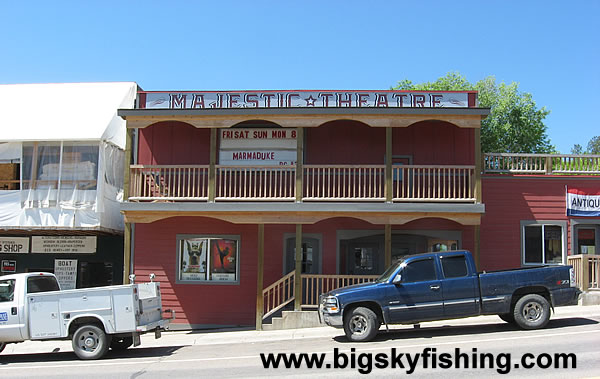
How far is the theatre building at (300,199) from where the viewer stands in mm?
16453

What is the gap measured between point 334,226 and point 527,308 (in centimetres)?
705

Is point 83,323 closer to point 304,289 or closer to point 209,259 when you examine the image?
point 209,259

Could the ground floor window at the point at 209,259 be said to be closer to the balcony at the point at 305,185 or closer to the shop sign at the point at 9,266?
the balcony at the point at 305,185

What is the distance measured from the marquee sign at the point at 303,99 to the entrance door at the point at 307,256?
172 inches

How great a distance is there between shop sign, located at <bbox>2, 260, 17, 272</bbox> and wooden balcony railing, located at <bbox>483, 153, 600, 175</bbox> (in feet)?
53.5

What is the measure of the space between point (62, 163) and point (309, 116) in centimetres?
816

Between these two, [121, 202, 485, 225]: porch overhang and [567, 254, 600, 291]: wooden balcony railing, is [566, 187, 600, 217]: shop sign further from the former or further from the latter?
[121, 202, 485, 225]: porch overhang

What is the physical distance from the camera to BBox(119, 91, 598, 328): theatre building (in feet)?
54.0

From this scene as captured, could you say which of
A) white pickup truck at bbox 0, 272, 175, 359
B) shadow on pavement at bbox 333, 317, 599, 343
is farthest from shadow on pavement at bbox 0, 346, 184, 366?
shadow on pavement at bbox 333, 317, 599, 343

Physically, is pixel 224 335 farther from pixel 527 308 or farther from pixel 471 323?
pixel 527 308

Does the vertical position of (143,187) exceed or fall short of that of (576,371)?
it exceeds it

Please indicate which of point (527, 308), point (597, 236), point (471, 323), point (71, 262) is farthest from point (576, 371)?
point (71, 262)

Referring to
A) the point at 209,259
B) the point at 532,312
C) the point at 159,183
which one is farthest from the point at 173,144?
the point at 532,312

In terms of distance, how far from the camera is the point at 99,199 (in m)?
18.3
